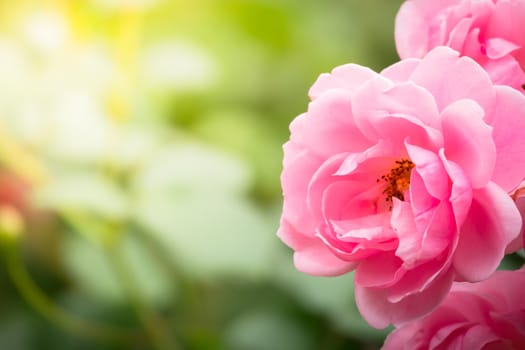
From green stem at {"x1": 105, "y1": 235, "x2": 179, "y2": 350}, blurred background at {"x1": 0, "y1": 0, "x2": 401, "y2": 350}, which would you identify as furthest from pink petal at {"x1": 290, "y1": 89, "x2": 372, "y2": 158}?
green stem at {"x1": 105, "y1": 235, "x2": 179, "y2": 350}

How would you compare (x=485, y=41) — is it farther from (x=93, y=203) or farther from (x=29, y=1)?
(x=29, y=1)

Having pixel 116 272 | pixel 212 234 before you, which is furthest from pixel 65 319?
pixel 212 234

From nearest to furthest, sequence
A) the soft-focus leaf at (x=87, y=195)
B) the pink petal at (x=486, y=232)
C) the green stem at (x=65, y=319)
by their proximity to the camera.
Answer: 1. the pink petal at (x=486, y=232)
2. the soft-focus leaf at (x=87, y=195)
3. the green stem at (x=65, y=319)

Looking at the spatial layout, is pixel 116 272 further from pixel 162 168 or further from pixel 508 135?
pixel 508 135

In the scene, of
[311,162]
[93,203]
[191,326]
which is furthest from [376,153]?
[191,326]

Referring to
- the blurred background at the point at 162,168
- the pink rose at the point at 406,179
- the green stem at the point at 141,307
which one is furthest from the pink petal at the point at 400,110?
the green stem at the point at 141,307

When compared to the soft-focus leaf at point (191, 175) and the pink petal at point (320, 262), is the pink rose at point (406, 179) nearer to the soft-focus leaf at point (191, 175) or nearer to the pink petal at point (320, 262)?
the pink petal at point (320, 262)
